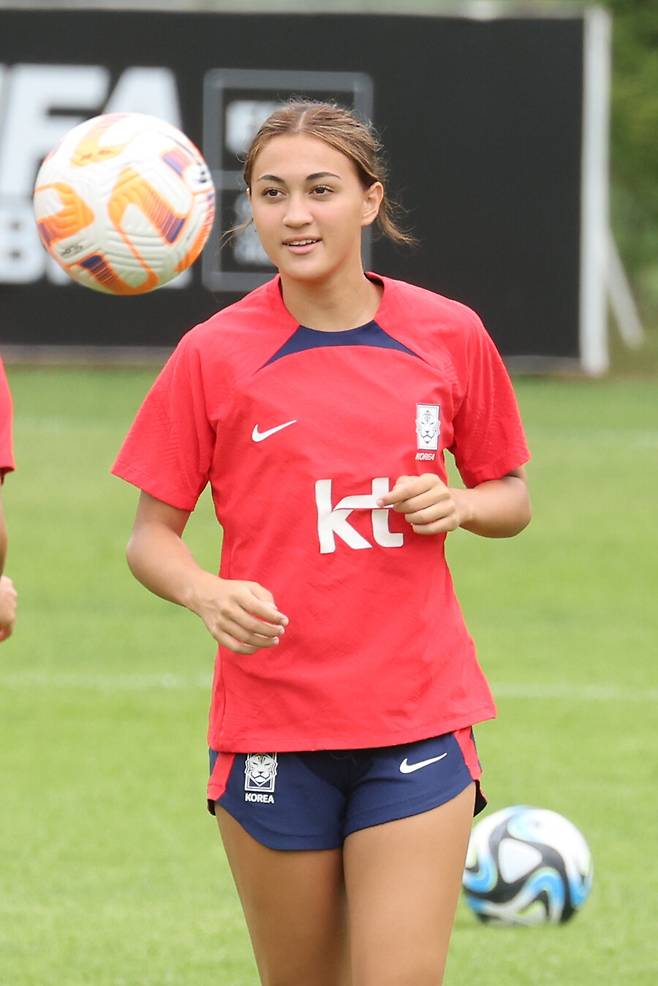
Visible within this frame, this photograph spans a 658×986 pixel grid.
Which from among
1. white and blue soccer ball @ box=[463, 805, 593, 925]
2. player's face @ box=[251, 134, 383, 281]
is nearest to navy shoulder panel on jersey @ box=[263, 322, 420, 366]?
player's face @ box=[251, 134, 383, 281]

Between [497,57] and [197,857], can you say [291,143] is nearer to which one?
[197,857]

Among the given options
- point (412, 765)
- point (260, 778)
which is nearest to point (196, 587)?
point (260, 778)

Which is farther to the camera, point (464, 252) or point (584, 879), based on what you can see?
point (464, 252)

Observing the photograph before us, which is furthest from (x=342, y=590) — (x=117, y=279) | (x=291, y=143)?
(x=117, y=279)

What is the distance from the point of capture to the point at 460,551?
576 inches

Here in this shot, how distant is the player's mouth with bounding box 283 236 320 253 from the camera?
4402mm

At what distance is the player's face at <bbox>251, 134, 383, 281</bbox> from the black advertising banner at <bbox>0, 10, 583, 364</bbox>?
63.9 ft

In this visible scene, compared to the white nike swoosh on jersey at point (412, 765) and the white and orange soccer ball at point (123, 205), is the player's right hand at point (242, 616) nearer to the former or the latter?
the white nike swoosh on jersey at point (412, 765)

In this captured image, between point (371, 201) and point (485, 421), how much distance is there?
0.58m

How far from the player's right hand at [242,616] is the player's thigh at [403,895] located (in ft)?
1.71

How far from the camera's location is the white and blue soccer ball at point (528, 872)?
680 cm

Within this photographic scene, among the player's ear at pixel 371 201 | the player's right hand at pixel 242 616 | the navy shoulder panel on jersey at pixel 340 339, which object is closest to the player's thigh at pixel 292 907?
the player's right hand at pixel 242 616

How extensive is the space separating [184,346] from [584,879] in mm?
3134

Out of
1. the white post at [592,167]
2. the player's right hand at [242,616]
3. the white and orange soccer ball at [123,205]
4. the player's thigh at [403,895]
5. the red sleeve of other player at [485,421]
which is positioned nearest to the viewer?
the player's right hand at [242,616]
